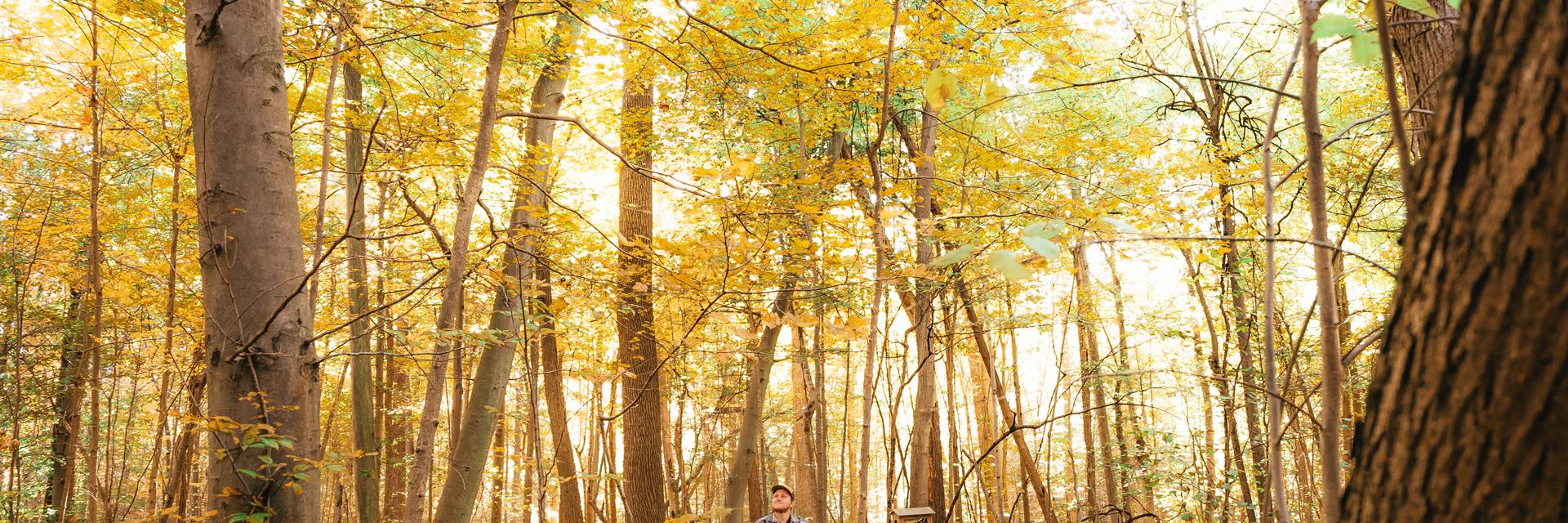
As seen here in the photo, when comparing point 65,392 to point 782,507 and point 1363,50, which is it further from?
point 1363,50

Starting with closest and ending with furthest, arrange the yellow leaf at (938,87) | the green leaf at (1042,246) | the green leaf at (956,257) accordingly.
Result: the green leaf at (1042,246) → the green leaf at (956,257) → the yellow leaf at (938,87)

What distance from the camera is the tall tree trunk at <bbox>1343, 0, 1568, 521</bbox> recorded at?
63 centimetres

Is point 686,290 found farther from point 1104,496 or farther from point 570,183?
point 1104,496

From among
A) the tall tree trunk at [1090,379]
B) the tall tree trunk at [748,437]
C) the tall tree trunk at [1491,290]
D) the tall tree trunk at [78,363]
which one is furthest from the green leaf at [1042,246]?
the tall tree trunk at [1090,379]

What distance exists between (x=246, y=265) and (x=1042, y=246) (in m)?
2.09

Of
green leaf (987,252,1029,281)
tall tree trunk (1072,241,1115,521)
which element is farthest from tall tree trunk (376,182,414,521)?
green leaf (987,252,1029,281)

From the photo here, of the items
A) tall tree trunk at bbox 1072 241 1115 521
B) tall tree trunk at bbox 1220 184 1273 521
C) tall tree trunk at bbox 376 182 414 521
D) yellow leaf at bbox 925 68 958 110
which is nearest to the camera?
yellow leaf at bbox 925 68 958 110

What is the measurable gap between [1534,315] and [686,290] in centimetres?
352

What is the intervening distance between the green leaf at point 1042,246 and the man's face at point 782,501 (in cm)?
598

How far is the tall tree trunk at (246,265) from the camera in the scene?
2068mm

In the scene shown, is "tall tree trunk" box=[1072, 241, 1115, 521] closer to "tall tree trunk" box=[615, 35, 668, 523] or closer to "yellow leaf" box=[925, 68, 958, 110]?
"tall tree trunk" box=[615, 35, 668, 523]

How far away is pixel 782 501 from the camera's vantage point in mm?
6711

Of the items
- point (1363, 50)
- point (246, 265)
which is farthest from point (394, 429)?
point (1363, 50)

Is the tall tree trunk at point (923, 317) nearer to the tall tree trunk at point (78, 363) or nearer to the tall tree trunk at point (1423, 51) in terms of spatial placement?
the tall tree trunk at point (1423, 51)
